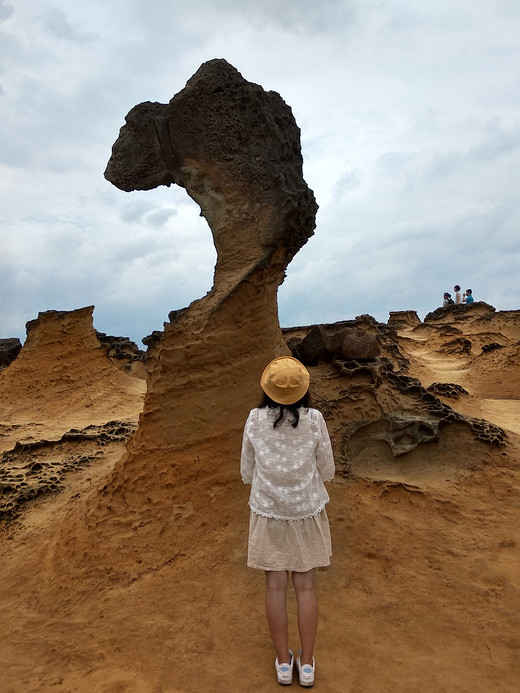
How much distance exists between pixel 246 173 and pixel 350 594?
2996mm

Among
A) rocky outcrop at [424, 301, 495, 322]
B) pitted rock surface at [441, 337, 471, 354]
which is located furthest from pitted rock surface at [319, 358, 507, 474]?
rocky outcrop at [424, 301, 495, 322]


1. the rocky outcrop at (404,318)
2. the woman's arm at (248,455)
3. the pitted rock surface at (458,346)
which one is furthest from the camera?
the rocky outcrop at (404,318)

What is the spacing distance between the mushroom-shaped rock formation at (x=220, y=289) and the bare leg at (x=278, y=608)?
61.5 inches

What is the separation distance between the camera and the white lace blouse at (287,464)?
2098 mm

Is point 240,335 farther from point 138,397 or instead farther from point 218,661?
point 138,397

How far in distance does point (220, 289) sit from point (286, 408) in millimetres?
1959

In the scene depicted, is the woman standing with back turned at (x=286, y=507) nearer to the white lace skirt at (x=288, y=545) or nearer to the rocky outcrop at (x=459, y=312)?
the white lace skirt at (x=288, y=545)

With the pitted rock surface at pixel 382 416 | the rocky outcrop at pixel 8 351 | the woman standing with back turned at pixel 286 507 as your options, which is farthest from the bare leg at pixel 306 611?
the rocky outcrop at pixel 8 351

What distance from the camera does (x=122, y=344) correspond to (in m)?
13.0

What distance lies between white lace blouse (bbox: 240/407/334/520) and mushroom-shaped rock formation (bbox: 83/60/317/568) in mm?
1588

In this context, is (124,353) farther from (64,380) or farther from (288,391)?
(288,391)

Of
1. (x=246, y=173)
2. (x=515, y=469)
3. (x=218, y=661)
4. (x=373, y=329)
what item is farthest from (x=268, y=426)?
(x=373, y=329)

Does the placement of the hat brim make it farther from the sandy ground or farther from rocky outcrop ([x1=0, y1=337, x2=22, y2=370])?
rocky outcrop ([x1=0, y1=337, x2=22, y2=370])

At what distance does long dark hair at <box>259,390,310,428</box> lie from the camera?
2.10 metres
